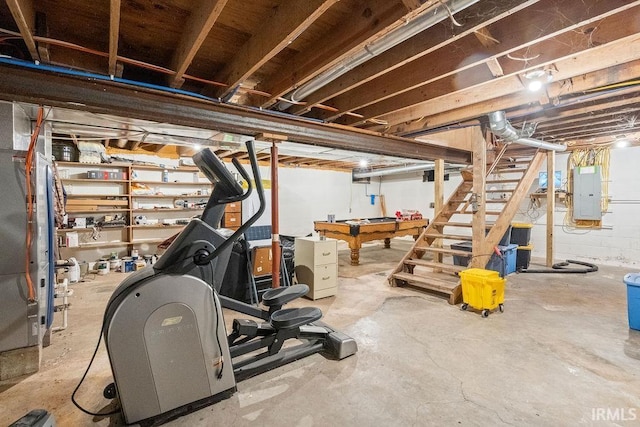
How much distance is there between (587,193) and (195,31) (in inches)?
283

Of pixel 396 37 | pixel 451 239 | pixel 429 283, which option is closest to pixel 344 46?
pixel 396 37

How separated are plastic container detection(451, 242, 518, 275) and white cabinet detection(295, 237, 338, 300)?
2.15 m

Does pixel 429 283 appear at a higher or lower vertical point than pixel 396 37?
lower

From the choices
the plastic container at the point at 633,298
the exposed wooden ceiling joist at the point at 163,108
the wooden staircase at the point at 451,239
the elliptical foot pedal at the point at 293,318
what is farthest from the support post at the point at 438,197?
the elliptical foot pedal at the point at 293,318

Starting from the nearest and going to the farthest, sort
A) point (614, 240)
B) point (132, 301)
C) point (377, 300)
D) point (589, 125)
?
point (132, 301), point (377, 300), point (589, 125), point (614, 240)

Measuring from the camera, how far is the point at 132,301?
5.21 ft

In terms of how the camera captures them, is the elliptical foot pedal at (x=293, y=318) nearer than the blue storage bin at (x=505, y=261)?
Yes

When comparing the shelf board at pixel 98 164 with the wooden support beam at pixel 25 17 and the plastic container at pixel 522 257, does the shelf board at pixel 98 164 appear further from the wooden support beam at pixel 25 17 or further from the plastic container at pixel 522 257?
the plastic container at pixel 522 257

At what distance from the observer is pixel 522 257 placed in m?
5.29

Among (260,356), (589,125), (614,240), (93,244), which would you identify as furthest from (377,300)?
(614,240)

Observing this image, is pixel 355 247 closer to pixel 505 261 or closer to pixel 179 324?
pixel 505 261

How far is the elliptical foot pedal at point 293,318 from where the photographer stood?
2.19 m

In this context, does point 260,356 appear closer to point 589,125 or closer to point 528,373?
point 528,373

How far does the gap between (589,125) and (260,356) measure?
5.49 m
